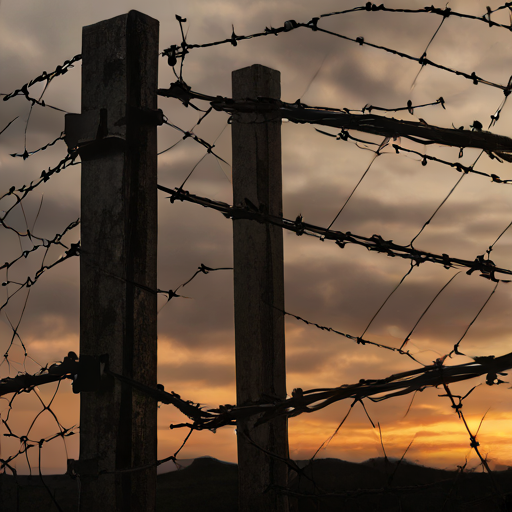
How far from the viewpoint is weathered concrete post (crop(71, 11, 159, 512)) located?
2.66 metres

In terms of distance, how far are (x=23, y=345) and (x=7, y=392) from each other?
0.88 feet

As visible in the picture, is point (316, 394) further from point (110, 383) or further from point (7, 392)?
point (7, 392)

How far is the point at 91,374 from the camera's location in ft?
8.96

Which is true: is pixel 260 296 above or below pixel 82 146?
below

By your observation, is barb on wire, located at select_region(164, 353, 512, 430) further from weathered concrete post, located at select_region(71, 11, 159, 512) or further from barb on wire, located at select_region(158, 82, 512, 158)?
barb on wire, located at select_region(158, 82, 512, 158)

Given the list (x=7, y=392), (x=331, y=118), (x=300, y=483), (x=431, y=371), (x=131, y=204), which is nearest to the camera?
(x=431, y=371)

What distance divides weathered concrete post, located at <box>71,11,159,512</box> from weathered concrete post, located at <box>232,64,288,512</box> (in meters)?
0.74

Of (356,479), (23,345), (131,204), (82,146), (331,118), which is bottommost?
(356,479)

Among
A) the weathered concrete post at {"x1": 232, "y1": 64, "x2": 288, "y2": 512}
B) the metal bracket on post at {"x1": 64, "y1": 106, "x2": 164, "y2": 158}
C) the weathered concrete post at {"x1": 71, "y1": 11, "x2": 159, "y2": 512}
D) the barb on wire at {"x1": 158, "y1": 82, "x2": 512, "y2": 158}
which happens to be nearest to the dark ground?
the weathered concrete post at {"x1": 232, "y1": 64, "x2": 288, "y2": 512}

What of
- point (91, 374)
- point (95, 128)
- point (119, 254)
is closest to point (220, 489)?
point (91, 374)

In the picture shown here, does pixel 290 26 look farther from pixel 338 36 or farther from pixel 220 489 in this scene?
pixel 220 489

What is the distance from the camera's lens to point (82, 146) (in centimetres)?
284

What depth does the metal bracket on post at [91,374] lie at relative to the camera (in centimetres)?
271

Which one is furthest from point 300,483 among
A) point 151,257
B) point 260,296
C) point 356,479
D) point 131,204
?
point 356,479
